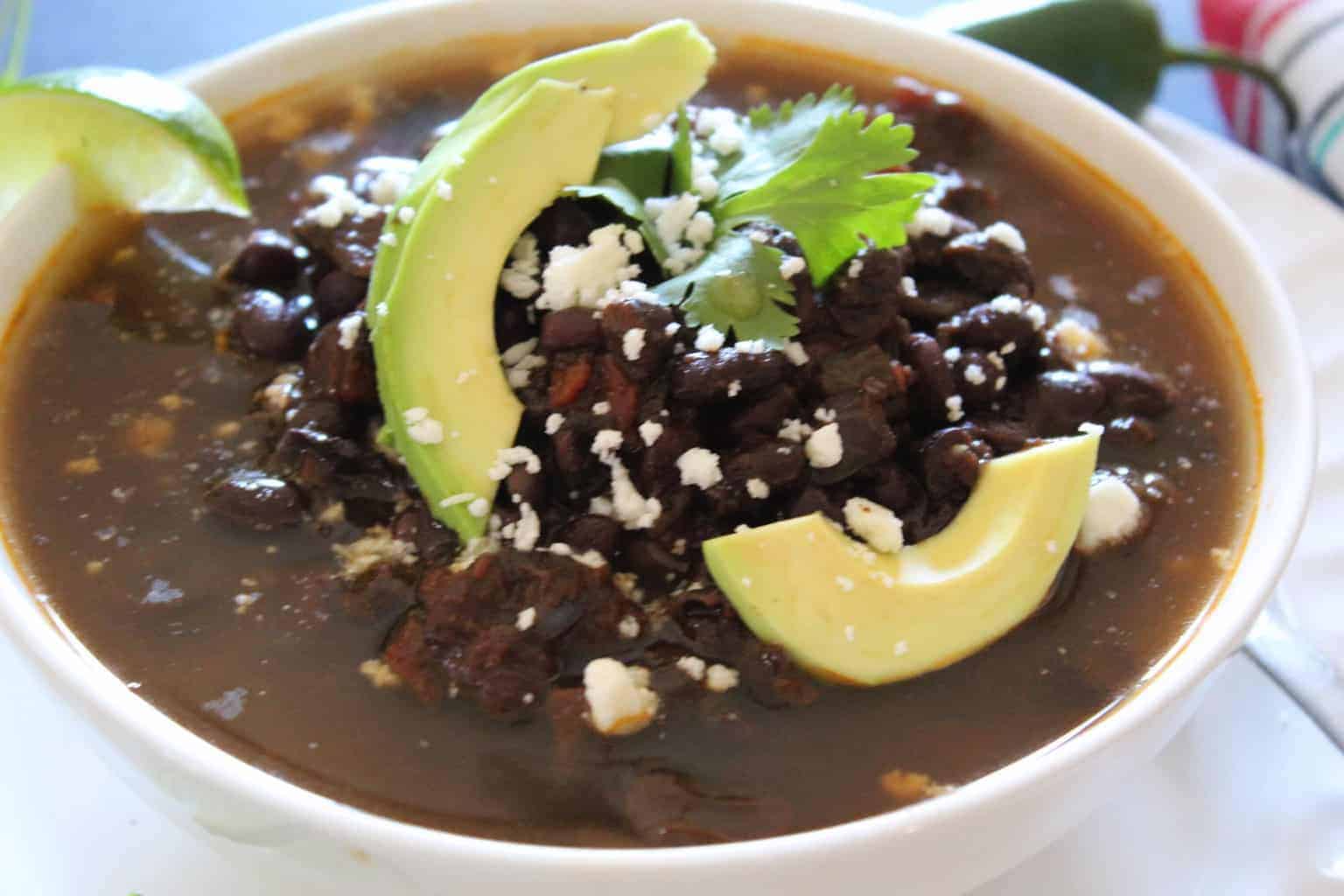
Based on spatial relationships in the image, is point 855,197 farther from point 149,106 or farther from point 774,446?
point 149,106

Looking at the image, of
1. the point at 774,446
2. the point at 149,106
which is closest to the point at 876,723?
the point at 774,446

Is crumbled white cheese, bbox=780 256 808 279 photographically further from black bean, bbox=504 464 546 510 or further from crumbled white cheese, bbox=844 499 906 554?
black bean, bbox=504 464 546 510

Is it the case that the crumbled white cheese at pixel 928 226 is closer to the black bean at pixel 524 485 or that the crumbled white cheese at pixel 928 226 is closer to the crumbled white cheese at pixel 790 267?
the crumbled white cheese at pixel 790 267

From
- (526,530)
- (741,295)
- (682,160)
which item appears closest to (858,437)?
(741,295)

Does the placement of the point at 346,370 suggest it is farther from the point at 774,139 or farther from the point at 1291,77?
the point at 1291,77

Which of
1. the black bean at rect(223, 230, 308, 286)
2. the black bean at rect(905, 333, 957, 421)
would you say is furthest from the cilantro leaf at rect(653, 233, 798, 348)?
the black bean at rect(223, 230, 308, 286)
